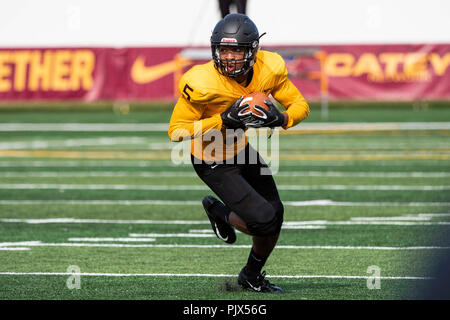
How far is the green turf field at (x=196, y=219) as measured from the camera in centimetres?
633

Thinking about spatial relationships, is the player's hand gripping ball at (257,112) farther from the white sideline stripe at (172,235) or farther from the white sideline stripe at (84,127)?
the white sideline stripe at (84,127)

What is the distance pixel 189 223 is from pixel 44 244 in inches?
65.9

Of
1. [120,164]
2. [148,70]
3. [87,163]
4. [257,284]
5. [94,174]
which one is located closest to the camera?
[257,284]

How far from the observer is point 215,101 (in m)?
5.93

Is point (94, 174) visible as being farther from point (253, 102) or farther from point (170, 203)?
point (253, 102)

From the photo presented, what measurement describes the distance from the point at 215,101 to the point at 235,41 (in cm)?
39

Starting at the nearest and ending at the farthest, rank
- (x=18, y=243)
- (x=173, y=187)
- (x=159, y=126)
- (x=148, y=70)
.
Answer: (x=18, y=243)
(x=173, y=187)
(x=159, y=126)
(x=148, y=70)

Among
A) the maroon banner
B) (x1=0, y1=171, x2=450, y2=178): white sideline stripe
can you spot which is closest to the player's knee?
(x1=0, y1=171, x2=450, y2=178): white sideline stripe

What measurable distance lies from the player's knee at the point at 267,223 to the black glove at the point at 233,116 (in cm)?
55

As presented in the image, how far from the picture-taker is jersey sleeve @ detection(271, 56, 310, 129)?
605 cm

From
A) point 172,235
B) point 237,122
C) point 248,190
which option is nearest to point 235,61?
point 237,122

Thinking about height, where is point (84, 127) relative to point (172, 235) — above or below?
below

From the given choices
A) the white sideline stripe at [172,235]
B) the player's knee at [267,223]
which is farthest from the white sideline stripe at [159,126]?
the player's knee at [267,223]
